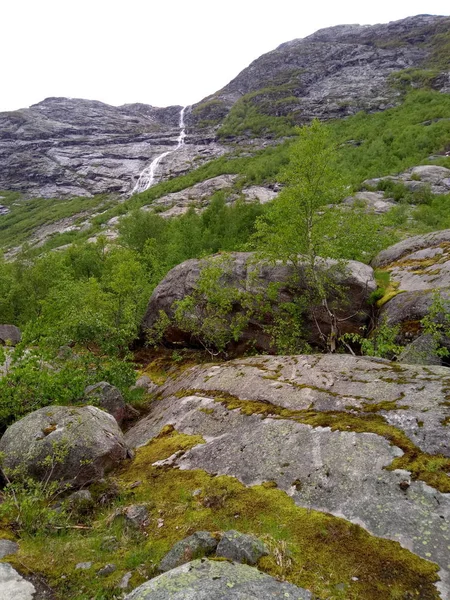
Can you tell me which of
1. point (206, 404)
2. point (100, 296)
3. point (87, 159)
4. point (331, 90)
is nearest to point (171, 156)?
point (87, 159)

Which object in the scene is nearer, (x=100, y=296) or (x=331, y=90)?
(x=100, y=296)

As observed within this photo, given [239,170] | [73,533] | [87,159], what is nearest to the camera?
[73,533]

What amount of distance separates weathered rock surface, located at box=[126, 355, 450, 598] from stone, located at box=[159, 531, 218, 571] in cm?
171

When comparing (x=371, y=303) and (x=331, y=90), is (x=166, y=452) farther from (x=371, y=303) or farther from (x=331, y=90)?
(x=331, y=90)

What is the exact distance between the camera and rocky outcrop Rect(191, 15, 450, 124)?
111562 mm

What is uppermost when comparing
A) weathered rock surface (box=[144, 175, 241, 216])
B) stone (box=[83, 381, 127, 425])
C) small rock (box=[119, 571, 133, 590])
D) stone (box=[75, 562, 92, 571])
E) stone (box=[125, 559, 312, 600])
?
weathered rock surface (box=[144, 175, 241, 216])

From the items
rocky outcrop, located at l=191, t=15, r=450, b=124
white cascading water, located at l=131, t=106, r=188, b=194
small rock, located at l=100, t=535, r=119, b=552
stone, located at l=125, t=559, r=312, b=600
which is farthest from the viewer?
white cascading water, located at l=131, t=106, r=188, b=194

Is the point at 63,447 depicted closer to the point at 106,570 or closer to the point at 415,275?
the point at 106,570

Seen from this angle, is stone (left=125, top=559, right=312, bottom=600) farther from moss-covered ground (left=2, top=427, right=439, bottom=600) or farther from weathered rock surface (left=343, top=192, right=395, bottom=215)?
weathered rock surface (left=343, top=192, right=395, bottom=215)

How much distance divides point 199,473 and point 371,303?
12042 millimetres

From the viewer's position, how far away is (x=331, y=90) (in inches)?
4884

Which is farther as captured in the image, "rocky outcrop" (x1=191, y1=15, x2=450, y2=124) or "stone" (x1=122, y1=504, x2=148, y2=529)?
"rocky outcrop" (x1=191, y1=15, x2=450, y2=124)

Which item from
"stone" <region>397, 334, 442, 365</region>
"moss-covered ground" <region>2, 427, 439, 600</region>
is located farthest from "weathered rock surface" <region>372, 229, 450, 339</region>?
"moss-covered ground" <region>2, 427, 439, 600</region>

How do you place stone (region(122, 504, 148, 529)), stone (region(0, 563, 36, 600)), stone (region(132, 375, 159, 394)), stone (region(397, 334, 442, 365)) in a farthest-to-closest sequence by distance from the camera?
stone (region(132, 375, 159, 394))
stone (region(397, 334, 442, 365))
stone (region(122, 504, 148, 529))
stone (region(0, 563, 36, 600))
